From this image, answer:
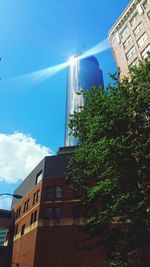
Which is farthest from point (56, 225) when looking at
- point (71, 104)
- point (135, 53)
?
point (71, 104)

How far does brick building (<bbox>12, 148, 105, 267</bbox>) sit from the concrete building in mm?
18506

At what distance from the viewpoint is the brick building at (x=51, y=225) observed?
31359 mm

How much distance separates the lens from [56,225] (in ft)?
112

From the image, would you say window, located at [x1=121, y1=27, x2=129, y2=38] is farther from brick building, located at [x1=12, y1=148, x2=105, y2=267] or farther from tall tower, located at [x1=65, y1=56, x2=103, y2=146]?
tall tower, located at [x1=65, y1=56, x2=103, y2=146]

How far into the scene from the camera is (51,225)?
34.4m

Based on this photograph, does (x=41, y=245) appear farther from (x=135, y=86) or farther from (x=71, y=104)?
(x=71, y=104)

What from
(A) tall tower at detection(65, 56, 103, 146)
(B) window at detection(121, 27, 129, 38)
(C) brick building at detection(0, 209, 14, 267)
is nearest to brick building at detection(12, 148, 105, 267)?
(C) brick building at detection(0, 209, 14, 267)

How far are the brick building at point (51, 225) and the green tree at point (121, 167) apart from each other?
1270 cm

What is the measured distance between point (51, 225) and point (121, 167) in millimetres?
22108

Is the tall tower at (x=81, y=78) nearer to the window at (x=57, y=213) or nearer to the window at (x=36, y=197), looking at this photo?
the window at (x=36, y=197)

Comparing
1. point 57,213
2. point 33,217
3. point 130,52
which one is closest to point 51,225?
point 57,213

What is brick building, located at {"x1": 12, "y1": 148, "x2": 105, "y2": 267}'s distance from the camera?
1235 inches

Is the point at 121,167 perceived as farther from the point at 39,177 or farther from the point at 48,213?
the point at 39,177

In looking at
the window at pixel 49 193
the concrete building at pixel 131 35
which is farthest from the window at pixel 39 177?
the concrete building at pixel 131 35
